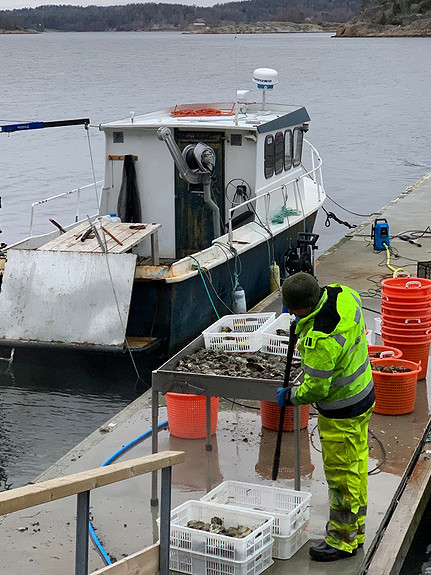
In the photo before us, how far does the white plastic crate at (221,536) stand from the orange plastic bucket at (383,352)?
108 inches

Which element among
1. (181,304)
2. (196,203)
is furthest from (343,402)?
(196,203)

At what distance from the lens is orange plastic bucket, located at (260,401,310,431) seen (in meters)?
6.98

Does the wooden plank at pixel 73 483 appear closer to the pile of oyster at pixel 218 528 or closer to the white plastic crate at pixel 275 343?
the pile of oyster at pixel 218 528

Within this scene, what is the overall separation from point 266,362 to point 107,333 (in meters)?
3.63

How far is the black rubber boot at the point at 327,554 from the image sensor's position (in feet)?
16.9

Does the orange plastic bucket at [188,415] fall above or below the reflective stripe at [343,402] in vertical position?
below

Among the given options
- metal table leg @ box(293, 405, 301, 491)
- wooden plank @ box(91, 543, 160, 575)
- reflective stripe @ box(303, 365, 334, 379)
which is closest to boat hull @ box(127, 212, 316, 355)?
metal table leg @ box(293, 405, 301, 491)

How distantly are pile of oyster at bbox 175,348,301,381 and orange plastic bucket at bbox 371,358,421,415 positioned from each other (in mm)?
1050

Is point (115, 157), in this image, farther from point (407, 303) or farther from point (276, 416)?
point (276, 416)

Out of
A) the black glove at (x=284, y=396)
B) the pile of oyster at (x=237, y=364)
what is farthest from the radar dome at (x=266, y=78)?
the black glove at (x=284, y=396)

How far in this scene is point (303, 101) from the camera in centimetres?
5569

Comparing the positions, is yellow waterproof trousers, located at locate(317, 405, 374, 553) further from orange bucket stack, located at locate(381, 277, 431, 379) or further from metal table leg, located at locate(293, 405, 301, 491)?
orange bucket stack, located at locate(381, 277, 431, 379)

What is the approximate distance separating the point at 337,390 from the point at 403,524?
1.21 meters

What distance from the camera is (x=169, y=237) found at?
12.3 m
